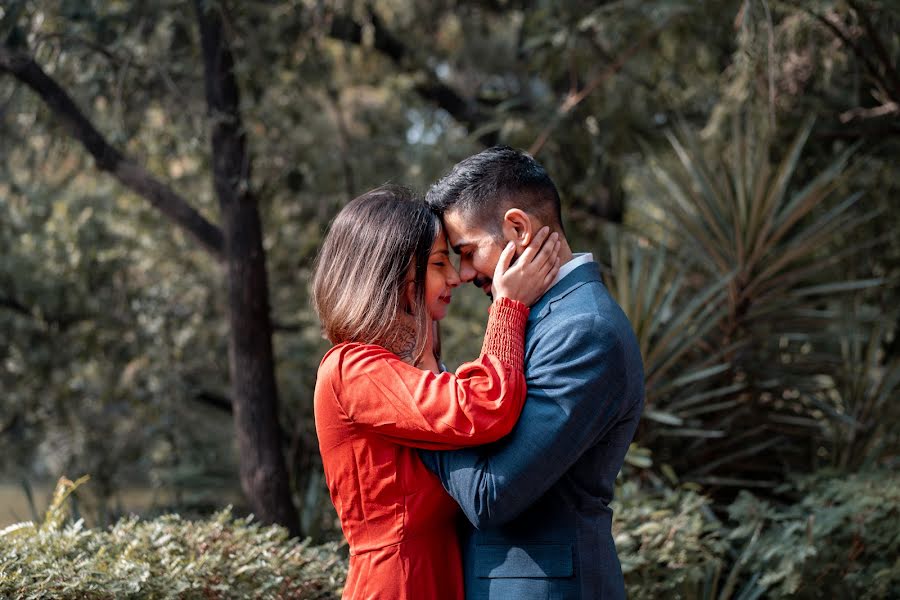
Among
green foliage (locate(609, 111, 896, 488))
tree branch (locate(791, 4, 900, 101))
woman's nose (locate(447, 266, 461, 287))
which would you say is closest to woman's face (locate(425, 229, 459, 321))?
woman's nose (locate(447, 266, 461, 287))

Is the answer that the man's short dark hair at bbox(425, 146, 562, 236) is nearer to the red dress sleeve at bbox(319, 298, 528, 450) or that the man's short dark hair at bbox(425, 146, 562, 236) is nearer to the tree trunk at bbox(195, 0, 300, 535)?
the red dress sleeve at bbox(319, 298, 528, 450)

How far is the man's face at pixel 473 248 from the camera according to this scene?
2.56m

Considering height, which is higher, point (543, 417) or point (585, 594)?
point (543, 417)

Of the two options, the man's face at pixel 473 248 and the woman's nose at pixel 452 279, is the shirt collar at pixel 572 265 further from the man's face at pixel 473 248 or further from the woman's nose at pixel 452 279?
the woman's nose at pixel 452 279

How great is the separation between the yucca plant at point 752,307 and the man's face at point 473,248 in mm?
2830

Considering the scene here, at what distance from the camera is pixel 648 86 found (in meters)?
7.34

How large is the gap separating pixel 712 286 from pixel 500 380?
3216 millimetres

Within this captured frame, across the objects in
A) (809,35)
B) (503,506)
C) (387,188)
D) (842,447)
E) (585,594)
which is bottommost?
(842,447)

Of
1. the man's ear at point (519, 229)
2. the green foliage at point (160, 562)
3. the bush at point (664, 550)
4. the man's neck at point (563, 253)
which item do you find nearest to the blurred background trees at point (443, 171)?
the bush at point (664, 550)

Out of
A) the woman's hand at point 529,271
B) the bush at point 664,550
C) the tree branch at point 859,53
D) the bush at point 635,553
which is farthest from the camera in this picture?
the tree branch at point 859,53

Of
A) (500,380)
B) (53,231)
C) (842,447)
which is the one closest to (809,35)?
(842,447)

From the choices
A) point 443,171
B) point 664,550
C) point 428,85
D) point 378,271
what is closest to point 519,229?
point 378,271

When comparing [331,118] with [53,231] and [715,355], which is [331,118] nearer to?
[53,231]

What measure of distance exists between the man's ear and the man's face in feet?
0.15
